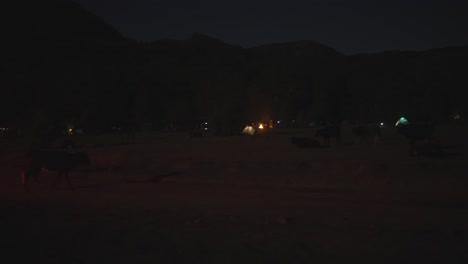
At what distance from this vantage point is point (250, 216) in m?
12.5

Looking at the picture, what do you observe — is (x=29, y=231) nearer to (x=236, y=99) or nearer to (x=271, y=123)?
(x=236, y=99)

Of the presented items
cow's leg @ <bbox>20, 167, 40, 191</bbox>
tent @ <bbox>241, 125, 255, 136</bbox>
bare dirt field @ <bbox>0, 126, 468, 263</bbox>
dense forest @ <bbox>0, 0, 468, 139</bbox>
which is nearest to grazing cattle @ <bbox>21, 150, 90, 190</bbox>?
cow's leg @ <bbox>20, 167, 40, 191</bbox>

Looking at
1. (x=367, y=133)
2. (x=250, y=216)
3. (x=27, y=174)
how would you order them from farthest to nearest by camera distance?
1. (x=367, y=133)
2. (x=27, y=174)
3. (x=250, y=216)

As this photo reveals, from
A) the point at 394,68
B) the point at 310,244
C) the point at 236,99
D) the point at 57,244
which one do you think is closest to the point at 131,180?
the point at 57,244

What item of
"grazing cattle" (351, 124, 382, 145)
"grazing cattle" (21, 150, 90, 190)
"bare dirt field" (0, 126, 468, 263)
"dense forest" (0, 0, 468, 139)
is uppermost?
"dense forest" (0, 0, 468, 139)

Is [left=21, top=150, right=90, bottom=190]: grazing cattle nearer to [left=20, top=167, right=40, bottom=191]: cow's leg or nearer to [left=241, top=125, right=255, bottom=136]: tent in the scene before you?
[left=20, top=167, right=40, bottom=191]: cow's leg

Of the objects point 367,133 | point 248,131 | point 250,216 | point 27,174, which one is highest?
point 367,133

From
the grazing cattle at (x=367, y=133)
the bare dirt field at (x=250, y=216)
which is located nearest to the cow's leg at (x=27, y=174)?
the bare dirt field at (x=250, y=216)

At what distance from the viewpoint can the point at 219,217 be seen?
484 inches

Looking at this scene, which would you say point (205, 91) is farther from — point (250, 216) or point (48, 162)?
point (250, 216)

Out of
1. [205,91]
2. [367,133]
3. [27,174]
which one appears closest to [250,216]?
[27,174]

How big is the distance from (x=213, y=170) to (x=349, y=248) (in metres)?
15.0

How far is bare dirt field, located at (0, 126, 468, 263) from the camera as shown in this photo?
884 centimetres

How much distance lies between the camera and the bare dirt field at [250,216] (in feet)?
29.0
